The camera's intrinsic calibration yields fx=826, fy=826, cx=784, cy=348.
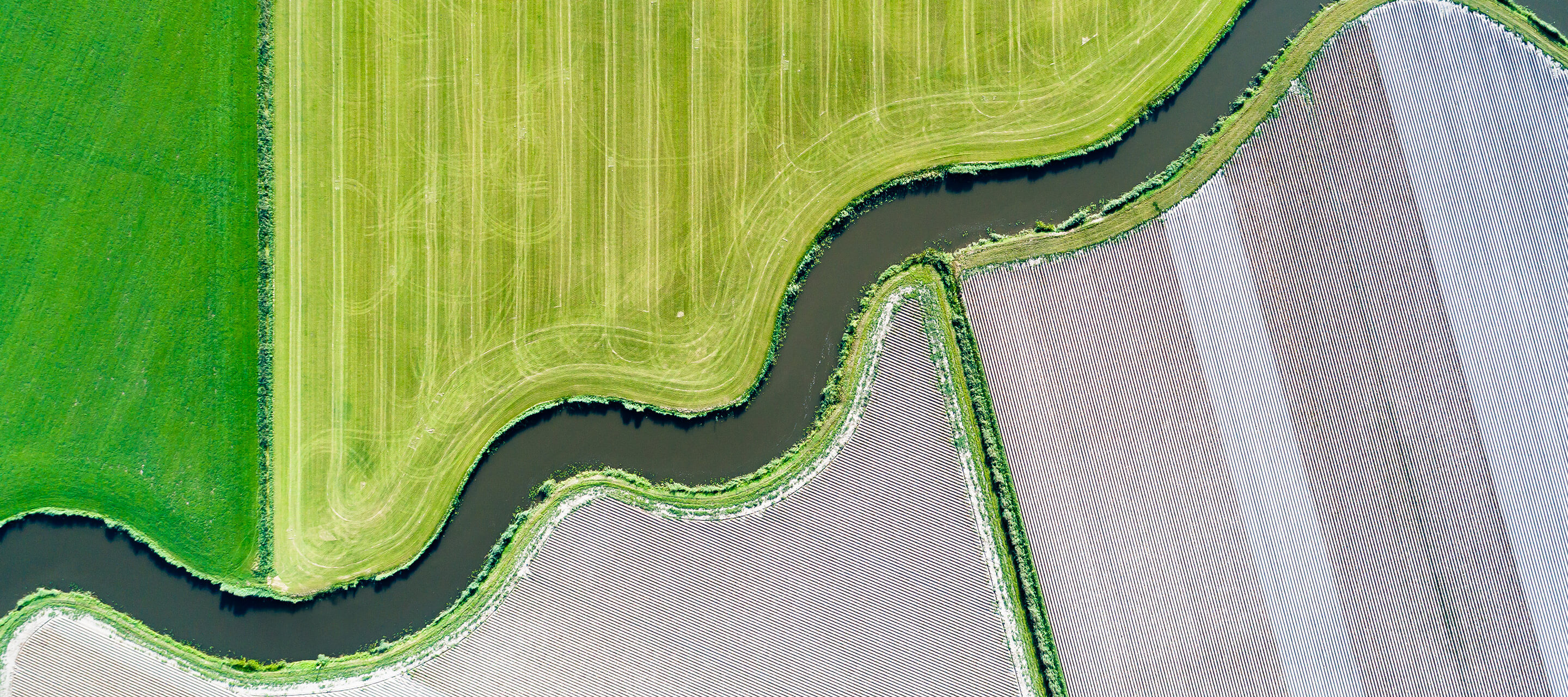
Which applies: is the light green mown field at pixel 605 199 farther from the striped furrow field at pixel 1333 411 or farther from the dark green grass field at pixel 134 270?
the striped furrow field at pixel 1333 411

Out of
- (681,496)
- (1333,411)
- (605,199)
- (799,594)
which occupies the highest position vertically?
(605,199)

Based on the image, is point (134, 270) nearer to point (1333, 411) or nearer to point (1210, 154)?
point (1210, 154)

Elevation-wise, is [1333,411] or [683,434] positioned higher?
[683,434]

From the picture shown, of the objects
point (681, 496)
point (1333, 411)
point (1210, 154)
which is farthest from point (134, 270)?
point (1333, 411)

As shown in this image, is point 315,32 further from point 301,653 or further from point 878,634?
point 878,634

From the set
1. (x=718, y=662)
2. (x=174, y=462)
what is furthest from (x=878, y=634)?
(x=174, y=462)
